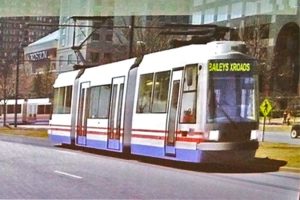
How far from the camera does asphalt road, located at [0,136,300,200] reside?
9.14 feet

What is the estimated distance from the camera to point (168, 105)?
9.37 feet

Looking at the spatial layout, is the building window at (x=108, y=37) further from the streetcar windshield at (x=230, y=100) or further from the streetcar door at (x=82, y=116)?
the streetcar windshield at (x=230, y=100)

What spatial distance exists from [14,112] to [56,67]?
0.25m

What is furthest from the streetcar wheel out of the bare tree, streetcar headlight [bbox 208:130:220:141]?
the bare tree

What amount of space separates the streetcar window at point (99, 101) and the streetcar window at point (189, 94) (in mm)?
349

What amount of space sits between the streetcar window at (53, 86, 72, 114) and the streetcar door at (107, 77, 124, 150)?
6.8 inches

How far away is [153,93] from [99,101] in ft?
0.80

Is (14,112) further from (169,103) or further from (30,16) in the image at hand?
(169,103)

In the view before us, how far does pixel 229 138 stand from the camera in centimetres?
274

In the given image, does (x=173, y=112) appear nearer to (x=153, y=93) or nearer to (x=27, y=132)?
(x=153, y=93)

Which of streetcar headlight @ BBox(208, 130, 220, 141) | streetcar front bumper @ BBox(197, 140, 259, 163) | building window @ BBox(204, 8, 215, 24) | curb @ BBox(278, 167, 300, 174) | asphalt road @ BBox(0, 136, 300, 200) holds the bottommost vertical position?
asphalt road @ BBox(0, 136, 300, 200)

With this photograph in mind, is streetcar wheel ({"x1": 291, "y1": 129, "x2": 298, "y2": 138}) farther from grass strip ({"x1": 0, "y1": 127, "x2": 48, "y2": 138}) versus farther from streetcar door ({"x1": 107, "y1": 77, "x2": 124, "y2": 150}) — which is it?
grass strip ({"x1": 0, "y1": 127, "x2": 48, "y2": 138})

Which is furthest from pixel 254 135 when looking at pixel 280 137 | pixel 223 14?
pixel 223 14

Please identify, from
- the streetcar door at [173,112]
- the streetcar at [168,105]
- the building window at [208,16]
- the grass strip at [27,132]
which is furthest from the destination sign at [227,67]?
the grass strip at [27,132]
